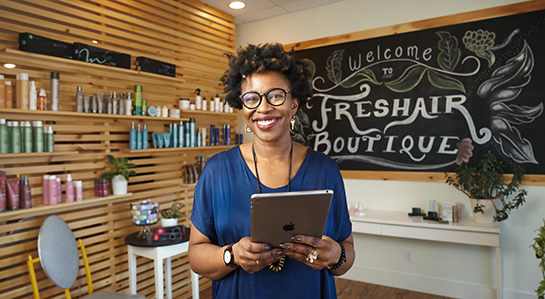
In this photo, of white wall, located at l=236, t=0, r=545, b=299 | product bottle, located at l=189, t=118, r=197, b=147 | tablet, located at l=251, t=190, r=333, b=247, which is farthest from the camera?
product bottle, located at l=189, t=118, r=197, b=147

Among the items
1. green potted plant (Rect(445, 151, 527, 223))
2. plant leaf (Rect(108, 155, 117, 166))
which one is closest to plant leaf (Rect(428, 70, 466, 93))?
green potted plant (Rect(445, 151, 527, 223))

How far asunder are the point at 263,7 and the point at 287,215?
12.3 ft

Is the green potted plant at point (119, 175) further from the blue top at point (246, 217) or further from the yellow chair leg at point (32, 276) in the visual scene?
the blue top at point (246, 217)

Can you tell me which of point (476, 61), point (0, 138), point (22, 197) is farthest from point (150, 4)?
point (476, 61)

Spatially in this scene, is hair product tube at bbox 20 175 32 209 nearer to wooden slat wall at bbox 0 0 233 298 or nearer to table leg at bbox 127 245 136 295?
wooden slat wall at bbox 0 0 233 298

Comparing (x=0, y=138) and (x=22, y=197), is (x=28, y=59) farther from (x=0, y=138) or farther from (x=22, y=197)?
(x=22, y=197)

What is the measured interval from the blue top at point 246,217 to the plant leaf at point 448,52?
110 inches

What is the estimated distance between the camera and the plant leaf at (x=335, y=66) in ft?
13.9

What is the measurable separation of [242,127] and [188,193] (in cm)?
134

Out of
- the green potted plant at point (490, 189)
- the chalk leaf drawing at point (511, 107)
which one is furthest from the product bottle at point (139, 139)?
the chalk leaf drawing at point (511, 107)

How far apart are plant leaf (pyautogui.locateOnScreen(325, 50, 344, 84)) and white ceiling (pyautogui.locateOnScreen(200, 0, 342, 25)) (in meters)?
0.61

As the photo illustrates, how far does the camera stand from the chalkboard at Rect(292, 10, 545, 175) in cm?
332

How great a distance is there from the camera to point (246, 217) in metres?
1.35

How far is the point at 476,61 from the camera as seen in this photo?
352 cm
